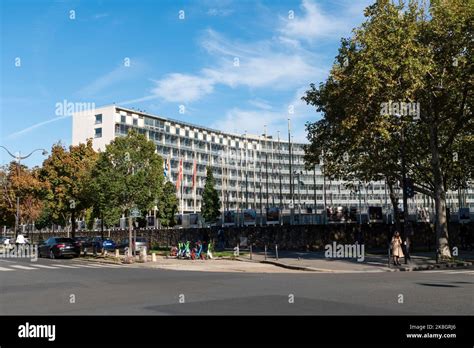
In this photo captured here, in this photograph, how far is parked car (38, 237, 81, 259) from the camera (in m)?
37.1

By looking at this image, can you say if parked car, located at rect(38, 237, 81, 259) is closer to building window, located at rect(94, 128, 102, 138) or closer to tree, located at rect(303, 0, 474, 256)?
tree, located at rect(303, 0, 474, 256)

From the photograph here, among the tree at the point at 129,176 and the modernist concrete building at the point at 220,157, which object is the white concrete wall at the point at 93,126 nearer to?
the modernist concrete building at the point at 220,157

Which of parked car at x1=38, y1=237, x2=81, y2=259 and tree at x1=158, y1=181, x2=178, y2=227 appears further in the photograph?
tree at x1=158, y1=181, x2=178, y2=227

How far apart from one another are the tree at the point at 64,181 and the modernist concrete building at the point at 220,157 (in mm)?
59114

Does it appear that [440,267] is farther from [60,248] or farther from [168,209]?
[168,209]

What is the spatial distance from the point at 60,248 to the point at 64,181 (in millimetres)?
9905

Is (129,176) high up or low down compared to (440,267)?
up

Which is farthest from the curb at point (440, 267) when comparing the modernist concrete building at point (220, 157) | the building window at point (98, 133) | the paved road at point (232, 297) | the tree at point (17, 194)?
the building window at point (98, 133)

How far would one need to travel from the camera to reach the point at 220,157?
5217 inches

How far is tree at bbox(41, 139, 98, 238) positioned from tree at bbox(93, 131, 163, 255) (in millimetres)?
9341

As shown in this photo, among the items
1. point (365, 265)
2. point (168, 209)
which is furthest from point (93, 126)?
point (365, 265)

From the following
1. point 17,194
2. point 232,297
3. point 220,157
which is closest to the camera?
point 232,297

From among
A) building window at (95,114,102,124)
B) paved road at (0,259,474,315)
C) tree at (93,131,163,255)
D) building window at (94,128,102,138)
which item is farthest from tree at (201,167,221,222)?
paved road at (0,259,474,315)

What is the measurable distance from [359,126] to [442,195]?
6.87 metres
